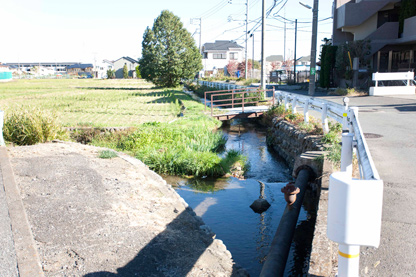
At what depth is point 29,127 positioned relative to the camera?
10.3 metres

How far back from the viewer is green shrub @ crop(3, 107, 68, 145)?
403 inches

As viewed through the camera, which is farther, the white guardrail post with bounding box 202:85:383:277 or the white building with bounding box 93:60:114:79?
the white building with bounding box 93:60:114:79

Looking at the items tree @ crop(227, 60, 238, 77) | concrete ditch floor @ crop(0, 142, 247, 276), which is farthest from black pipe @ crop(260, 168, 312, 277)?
tree @ crop(227, 60, 238, 77)

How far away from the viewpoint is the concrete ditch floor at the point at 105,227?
4.17 meters

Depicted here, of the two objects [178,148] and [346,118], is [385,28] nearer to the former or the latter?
[178,148]

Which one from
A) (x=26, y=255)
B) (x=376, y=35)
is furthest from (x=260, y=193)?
(x=376, y=35)

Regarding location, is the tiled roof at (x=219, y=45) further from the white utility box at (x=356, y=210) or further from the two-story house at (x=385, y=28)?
the white utility box at (x=356, y=210)

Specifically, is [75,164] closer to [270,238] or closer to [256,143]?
[270,238]

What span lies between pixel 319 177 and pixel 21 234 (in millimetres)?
4393

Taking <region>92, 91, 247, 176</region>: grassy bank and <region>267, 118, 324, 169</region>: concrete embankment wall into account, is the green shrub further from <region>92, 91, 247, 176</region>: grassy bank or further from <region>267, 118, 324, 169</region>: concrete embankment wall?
<region>267, 118, 324, 169</region>: concrete embankment wall

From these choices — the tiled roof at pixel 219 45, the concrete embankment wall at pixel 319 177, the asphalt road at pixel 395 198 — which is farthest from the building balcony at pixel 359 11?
the tiled roof at pixel 219 45

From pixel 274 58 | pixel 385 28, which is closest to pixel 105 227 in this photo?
pixel 385 28

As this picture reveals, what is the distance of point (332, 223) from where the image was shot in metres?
2.32

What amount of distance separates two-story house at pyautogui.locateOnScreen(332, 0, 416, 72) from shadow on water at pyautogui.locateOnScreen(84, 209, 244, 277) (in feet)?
78.7
